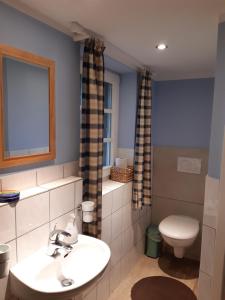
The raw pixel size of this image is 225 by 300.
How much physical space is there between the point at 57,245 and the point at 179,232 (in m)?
1.53

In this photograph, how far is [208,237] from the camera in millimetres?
1527

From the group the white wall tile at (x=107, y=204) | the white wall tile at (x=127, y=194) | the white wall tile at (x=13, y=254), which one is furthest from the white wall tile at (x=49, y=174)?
the white wall tile at (x=127, y=194)

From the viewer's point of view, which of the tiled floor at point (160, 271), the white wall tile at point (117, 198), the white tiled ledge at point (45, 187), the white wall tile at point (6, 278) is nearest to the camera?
the white wall tile at point (6, 278)

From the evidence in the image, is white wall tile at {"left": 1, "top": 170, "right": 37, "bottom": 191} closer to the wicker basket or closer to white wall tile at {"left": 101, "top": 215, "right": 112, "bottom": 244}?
white wall tile at {"left": 101, "top": 215, "right": 112, "bottom": 244}

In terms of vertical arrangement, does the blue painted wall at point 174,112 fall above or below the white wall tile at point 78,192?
above

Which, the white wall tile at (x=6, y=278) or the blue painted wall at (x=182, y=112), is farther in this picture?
the blue painted wall at (x=182, y=112)

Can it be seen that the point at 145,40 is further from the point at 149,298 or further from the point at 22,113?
the point at 149,298

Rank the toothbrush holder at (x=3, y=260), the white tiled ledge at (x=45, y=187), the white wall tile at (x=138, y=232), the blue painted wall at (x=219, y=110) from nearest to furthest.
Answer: the toothbrush holder at (x=3, y=260) → the white tiled ledge at (x=45, y=187) → the blue painted wall at (x=219, y=110) → the white wall tile at (x=138, y=232)

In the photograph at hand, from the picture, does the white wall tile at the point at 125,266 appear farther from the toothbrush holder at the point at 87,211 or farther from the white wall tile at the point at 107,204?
the toothbrush holder at the point at 87,211

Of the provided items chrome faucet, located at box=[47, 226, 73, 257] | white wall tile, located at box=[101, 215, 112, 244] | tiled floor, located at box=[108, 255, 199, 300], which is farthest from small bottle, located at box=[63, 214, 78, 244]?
tiled floor, located at box=[108, 255, 199, 300]

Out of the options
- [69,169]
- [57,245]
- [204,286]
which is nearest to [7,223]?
[57,245]

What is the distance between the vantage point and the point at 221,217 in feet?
1.72

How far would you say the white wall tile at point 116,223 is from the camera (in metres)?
2.22

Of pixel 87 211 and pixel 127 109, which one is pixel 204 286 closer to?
pixel 87 211
